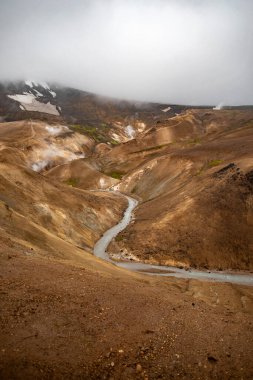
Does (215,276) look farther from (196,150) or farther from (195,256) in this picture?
(196,150)


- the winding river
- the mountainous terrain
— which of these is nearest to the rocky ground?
the mountainous terrain

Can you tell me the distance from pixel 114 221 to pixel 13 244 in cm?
6270

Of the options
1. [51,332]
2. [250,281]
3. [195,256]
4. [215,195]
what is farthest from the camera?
[215,195]

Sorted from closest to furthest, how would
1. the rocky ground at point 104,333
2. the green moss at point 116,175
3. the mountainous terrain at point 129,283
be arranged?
1. the rocky ground at point 104,333
2. the mountainous terrain at point 129,283
3. the green moss at point 116,175

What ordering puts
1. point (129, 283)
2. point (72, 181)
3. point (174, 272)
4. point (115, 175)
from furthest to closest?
point (115, 175), point (72, 181), point (174, 272), point (129, 283)

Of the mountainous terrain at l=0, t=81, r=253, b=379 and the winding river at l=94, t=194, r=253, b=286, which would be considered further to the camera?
the winding river at l=94, t=194, r=253, b=286

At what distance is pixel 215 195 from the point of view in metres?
82.1

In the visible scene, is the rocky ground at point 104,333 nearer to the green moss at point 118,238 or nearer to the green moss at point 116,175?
the green moss at point 118,238

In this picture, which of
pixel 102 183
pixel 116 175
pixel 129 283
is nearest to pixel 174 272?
pixel 129 283

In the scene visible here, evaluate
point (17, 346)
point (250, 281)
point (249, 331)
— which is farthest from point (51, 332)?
point (250, 281)

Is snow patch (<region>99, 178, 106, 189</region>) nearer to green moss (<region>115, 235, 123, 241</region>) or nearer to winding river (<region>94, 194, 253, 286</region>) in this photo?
green moss (<region>115, 235, 123, 241</region>)

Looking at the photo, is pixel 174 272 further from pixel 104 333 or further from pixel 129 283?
pixel 104 333

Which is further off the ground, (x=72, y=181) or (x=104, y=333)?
(x=104, y=333)

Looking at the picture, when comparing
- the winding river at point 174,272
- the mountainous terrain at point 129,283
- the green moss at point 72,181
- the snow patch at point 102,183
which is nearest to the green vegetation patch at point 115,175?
the snow patch at point 102,183
